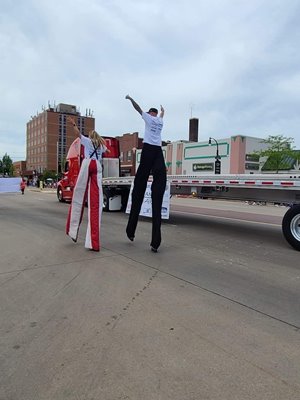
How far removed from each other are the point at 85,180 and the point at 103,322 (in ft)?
12.8

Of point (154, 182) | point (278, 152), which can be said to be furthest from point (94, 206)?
point (278, 152)

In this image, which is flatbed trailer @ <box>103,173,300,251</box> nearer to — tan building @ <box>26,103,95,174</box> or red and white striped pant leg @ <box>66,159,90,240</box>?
red and white striped pant leg @ <box>66,159,90,240</box>

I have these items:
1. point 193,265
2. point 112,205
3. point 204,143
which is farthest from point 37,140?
point 193,265

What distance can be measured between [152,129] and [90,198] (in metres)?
1.77

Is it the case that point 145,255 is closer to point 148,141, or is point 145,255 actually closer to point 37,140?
point 148,141

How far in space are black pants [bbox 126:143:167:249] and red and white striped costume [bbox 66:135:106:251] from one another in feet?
2.44

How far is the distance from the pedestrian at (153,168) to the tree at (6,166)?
13374 cm

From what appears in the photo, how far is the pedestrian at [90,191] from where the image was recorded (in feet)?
21.9

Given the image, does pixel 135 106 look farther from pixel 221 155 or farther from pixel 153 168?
pixel 221 155

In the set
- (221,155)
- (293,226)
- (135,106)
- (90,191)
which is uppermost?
(221,155)

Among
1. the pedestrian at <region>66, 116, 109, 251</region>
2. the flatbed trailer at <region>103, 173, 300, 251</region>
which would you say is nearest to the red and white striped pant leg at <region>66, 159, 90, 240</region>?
the pedestrian at <region>66, 116, 109, 251</region>

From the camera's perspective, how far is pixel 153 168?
6.90 m

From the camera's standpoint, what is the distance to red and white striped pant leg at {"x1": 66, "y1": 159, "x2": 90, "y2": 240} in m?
6.92

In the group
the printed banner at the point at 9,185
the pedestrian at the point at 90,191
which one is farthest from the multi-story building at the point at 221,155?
the pedestrian at the point at 90,191
